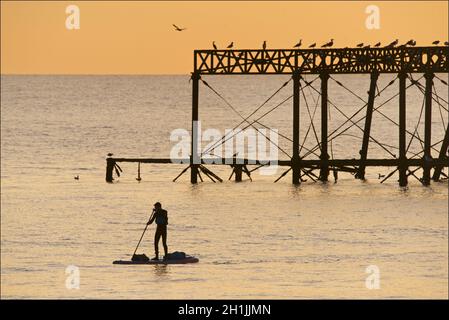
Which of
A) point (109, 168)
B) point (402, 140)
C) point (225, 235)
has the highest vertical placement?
point (402, 140)

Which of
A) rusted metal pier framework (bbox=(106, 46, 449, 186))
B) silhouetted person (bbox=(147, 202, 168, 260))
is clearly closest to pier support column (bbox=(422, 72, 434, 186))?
rusted metal pier framework (bbox=(106, 46, 449, 186))

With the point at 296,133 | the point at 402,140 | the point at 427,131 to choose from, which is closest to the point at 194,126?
the point at 296,133

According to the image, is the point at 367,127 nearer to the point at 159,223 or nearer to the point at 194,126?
the point at 194,126

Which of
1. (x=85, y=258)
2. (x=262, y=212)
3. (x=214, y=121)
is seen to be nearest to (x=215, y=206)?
(x=262, y=212)

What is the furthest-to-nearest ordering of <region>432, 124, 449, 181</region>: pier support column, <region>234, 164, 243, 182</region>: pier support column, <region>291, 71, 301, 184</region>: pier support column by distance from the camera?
<region>234, 164, 243, 182</region>: pier support column, <region>291, 71, 301, 184</region>: pier support column, <region>432, 124, 449, 181</region>: pier support column

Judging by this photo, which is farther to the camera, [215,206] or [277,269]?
[215,206]

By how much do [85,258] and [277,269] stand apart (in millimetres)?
6163

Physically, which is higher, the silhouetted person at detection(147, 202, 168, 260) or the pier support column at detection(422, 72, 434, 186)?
the pier support column at detection(422, 72, 434, 186)

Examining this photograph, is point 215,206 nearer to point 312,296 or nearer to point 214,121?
point 312,296

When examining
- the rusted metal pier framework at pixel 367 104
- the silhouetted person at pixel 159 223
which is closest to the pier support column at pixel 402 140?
the rusted metal pier framework at pixel 367 104

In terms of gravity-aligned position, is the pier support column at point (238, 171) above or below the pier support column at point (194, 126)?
below

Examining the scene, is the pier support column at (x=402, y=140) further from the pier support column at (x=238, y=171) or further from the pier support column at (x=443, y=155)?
the pier support column at (x=238, y=171)

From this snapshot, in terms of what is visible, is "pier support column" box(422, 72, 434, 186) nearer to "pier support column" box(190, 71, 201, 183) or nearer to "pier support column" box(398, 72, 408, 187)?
"pier support column" box(398, 72, 408, 187)
